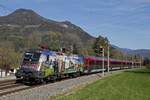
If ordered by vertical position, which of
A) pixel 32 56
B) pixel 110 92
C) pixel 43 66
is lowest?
pixel 110 92

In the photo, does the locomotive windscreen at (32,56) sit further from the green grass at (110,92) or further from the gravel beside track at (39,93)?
the green grass at (110,92)

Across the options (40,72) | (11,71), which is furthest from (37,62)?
(11,71)

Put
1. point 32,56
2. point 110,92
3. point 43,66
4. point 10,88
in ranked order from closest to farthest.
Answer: point 110,92
point 10,88
point 32,56
point 43,66

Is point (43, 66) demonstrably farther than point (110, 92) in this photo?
Yes

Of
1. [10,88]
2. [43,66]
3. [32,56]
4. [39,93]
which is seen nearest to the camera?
[39,93]

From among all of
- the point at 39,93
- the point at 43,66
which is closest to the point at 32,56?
the point at 43,66

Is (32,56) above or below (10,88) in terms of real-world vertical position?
above

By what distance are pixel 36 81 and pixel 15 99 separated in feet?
47.7

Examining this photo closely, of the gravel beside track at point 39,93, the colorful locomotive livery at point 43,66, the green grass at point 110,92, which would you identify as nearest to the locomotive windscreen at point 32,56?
the colorful locomotive livery at point 43,66

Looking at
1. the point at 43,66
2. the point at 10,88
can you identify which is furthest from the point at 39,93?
the point at 43,66

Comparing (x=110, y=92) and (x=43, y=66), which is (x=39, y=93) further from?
(x=43, y=66)

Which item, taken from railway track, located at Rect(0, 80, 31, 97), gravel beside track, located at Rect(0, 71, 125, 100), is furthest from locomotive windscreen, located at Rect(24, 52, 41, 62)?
gravel beside track, located at Rect(0, 71, 125, 100)

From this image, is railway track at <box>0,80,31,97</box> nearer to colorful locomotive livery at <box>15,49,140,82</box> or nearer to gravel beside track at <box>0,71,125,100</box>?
gravel beside track at <box>0,71,125,100</box>

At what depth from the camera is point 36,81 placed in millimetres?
36594
